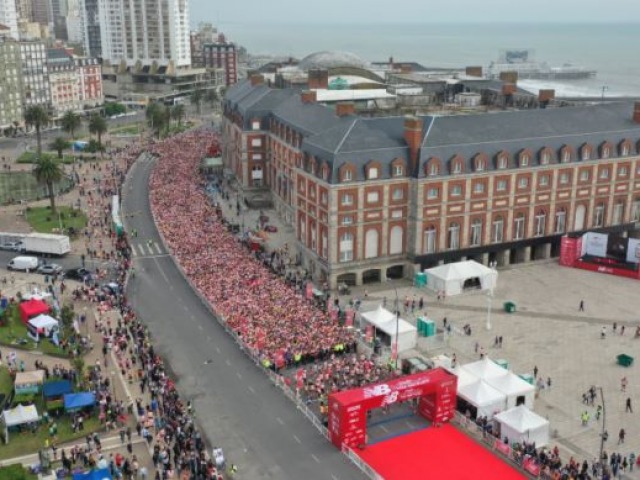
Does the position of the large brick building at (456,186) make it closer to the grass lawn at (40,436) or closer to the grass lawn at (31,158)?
the grass lawn at (40,436)

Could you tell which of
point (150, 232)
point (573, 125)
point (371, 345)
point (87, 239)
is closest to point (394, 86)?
point (573, 125)

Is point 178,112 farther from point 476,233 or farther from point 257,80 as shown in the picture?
point 476,233

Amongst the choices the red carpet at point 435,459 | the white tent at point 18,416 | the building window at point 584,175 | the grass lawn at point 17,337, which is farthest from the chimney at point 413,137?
the white tent at point 18,416

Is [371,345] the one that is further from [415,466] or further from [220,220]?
[220,220]

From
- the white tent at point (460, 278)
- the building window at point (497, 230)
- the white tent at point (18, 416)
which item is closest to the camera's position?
the white tent at point (18, 416)

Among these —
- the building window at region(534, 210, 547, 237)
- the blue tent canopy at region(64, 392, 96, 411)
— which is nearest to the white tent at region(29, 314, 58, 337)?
the blue tent canopy at region(64, 392, 96, 411)

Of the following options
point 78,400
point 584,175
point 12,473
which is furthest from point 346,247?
point 12,473

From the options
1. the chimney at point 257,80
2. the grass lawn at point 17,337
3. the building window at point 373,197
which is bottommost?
the grass lawn at point 17,337

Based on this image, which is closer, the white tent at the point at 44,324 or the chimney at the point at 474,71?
the white tent at the point at 44,324
